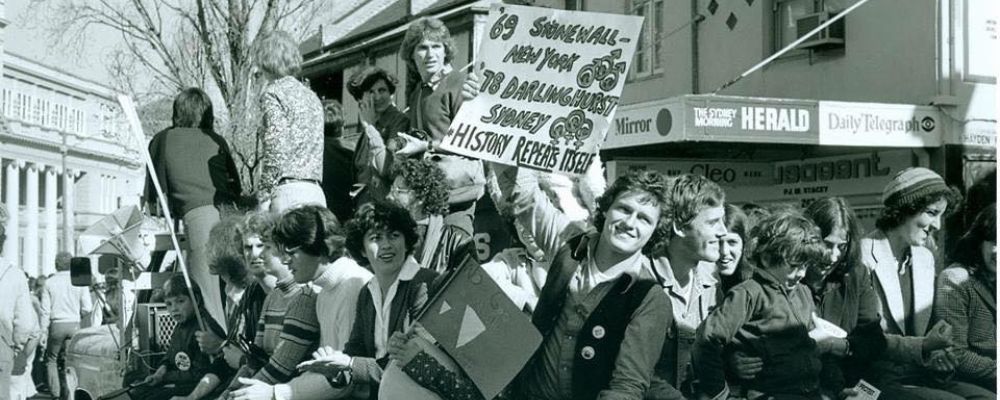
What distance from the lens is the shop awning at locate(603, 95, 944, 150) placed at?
541 inches

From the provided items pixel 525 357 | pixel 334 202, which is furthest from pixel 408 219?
pixel 334 202

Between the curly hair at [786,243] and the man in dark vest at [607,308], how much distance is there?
0.53 m

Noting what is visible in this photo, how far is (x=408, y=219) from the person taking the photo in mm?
6238

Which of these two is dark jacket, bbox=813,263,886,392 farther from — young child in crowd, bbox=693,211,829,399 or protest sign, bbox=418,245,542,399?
protest sign, bbox=418,245,542,399

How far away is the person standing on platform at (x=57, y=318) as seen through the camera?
17047 mm

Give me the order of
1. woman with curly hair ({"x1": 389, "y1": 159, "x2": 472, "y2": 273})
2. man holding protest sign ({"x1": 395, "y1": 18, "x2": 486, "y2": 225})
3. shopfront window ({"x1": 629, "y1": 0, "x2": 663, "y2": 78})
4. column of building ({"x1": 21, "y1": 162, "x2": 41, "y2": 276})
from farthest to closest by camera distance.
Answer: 1. column of building ({"x1": 21, "y1": 162, "x2": 41, "y2": 276})
2. shopfront window ({"x1": 629, "y1": 0, "x2": 663, "y2": 78})
3. man holding protest sign ({"x1": 395, "y1": 18, "x2": 486, "y2": 225})
4. woman with curly hair ({"x1": 389, "y1": 159, "x2": 472, "y2": 273})

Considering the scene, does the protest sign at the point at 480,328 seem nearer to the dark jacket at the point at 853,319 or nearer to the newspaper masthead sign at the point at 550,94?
the newspaper masthead sign at the point at 550,94

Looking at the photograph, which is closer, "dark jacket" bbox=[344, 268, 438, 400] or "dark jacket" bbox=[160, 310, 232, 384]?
"dark jacket" bbox=[344, 268, 438, 400]

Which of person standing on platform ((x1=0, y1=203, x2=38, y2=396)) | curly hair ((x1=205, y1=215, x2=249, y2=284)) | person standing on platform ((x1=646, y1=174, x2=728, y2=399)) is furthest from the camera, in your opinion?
person standing on platform ((x1=0, y1=203, x2=38, y2=396))

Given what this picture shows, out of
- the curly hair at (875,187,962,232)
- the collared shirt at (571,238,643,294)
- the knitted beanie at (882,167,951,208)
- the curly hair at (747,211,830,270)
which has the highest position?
the knitted beanie at (882,167,951,208)

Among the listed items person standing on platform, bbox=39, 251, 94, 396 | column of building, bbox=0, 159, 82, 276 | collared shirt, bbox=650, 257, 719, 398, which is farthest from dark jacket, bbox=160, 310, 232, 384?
column of building, bbox=0, 159, 82, 276

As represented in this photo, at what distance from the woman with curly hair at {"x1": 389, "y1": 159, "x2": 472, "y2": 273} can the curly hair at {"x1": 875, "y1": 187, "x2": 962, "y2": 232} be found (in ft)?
6.17

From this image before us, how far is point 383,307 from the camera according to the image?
6066 mm

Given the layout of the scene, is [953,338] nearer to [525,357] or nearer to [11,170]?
[525,357]
